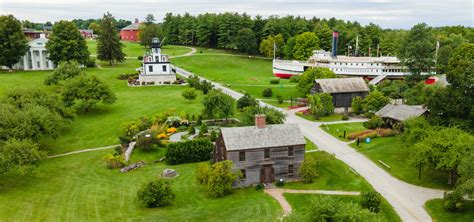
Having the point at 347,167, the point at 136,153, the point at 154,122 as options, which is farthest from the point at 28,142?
the point at 347,167

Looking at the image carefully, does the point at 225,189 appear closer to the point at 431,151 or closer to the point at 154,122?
the point at 431,151

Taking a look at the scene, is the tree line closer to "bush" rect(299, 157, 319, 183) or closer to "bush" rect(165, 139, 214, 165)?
"bush" rect(165, 139, 214, 165)

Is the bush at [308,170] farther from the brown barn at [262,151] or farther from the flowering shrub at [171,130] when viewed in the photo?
the flowering shrub at [171,130]

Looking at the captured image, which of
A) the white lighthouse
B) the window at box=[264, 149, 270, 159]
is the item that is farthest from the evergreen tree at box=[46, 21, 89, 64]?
the window at box=[264, 149, 270, 159]

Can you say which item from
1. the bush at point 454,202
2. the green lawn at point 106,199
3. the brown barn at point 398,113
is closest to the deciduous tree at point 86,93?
the green lawn at point 106,199

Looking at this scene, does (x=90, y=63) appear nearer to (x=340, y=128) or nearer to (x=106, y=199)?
(x=340, y=128)

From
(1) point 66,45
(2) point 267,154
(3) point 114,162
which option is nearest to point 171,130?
(3) point 114,162
